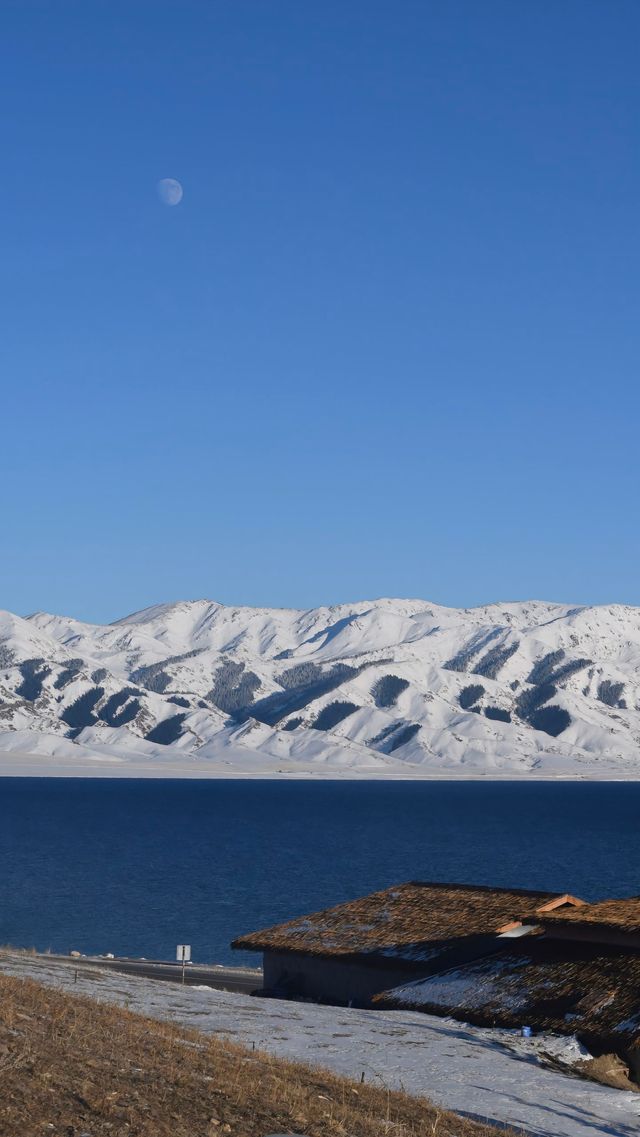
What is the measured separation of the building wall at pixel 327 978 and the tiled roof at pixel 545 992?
2366 millimetres

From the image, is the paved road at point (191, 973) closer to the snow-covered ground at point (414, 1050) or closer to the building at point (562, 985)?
the building at point (562, 985)

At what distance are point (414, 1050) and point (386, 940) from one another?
15685mm

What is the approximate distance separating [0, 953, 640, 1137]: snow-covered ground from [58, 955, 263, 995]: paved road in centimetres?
1947

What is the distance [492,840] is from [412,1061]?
161 meters

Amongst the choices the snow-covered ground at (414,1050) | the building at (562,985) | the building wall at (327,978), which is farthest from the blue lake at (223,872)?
the snow-covered ground at (414,1050)

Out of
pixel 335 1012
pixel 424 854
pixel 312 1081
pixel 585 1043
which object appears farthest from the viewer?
pixel 424 854

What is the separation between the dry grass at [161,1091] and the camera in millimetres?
15070

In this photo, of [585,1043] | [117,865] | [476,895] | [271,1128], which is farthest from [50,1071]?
[117,865]

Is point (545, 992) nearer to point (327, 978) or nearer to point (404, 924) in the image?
point (327, 978)

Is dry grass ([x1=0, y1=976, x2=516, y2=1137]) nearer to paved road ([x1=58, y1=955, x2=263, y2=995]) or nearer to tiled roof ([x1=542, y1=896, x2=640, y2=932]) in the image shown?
tiled roof ([x1=542, y1=896, x2=640, y2=932])

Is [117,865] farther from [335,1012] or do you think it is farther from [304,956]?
[335,1012]

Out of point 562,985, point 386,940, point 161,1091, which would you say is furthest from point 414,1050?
point 386,940

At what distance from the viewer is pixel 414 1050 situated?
83.6 feet

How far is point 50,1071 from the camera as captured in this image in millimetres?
16359
